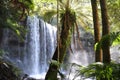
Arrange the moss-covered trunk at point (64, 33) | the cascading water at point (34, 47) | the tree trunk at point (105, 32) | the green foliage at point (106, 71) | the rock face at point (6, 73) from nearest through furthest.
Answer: the green foliage at point (106, 71), the tree trunk at point (105, 32), the rock face at point (6, 73), the moss-covered trunk at point (64, 33), the cascading water at point (34, 47)

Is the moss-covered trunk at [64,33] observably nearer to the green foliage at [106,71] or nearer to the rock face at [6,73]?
the rock face at [6,73]

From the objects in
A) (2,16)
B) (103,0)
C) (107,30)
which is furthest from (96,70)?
(2,16)

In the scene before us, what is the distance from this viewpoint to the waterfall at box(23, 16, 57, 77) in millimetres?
17484

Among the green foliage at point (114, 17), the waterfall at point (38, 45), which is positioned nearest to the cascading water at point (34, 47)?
the waterfall at point (38, 45)

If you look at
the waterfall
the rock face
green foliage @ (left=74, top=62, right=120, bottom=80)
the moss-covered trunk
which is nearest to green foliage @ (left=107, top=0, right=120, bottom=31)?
the moss-covered trunk

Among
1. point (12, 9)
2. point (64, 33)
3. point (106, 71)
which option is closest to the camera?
point (106, 71)

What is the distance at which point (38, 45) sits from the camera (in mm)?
17891

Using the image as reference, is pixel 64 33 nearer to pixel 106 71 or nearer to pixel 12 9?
pixel 12 9

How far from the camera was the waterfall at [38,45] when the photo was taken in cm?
1748

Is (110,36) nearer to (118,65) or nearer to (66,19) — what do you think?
(118,65)

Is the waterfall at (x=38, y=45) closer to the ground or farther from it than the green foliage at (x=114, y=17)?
closer to the ground

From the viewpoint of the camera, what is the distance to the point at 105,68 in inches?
166

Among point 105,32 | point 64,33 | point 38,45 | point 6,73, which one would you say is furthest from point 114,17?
point 38,45

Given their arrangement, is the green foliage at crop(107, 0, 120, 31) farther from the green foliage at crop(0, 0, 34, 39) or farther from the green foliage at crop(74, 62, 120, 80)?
the green foliage at crop(74, 62, 120, 80)
